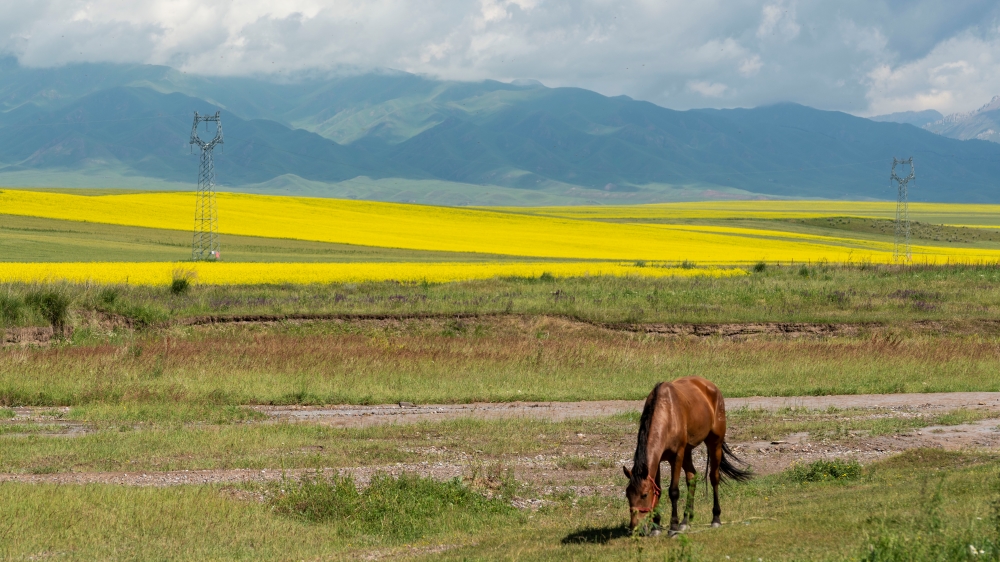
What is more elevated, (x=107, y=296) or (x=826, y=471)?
(x=107, y=296)

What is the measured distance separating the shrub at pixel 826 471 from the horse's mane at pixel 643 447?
523 cm

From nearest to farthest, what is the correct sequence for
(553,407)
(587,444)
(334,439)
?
1. (587,444)
2. (334,439)
3. (553,407)

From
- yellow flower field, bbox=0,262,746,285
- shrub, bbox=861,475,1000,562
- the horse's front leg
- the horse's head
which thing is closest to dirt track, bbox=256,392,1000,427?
the horse's front leg

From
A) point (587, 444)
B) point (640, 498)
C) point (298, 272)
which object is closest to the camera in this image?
point (640, 498)

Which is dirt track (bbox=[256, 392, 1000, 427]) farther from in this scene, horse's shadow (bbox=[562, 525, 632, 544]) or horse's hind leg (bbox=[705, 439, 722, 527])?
horse's shadow (bbox=[562, 525, 632, 544])

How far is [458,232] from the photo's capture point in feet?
283

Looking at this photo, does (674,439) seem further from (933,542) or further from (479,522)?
(479,522)

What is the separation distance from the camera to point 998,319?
119ft

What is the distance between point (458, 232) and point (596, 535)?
7566 centimetres

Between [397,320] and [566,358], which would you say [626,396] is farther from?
[397,320]

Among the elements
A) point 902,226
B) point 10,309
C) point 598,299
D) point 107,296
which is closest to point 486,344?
point 598,299

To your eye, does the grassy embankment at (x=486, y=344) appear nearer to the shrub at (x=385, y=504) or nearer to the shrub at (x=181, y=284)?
the shrub at (x=181, y=284)

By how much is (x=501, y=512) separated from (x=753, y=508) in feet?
11.0

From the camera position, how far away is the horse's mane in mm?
10180
